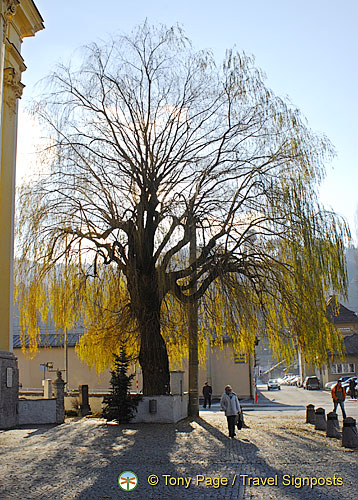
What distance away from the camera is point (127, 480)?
9.88 m

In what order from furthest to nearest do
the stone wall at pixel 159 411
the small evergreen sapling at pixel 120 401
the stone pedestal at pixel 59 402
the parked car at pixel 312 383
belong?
the parked car at pixel 312 383
the stone pedestal at pixel 59 402
the stone wall at pixel 159 411
the small evergreen sapling at pixel 120 401

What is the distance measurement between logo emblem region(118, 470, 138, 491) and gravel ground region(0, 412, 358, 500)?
0.11 m

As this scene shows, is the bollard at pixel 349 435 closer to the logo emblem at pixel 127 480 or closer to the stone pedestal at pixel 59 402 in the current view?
the logo emblem at pixel 127 480

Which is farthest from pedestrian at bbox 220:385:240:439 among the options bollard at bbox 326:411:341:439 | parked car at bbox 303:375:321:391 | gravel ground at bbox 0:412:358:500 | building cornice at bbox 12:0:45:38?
parked car at bbox 303:375:321:391

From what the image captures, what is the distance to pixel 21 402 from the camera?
19297mm

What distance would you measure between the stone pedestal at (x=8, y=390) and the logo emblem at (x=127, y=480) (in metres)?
8.35

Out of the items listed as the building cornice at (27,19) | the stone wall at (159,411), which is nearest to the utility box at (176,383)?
the stone wall at (159,411)

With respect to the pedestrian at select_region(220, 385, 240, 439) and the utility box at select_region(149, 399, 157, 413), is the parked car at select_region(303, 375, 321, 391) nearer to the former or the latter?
the utility box at select_region(149, 399, 157, 413)

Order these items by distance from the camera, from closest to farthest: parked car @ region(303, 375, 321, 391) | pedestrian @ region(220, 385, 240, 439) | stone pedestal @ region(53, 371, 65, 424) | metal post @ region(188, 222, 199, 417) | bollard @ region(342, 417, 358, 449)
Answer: bollard @ region(342, 417, 358, 449) → pedestrian @ region(220, 385, 240, 439) → metal post @ region(188, 222, 199, 417) → stone pedestal @ region(53, 371, 65, 424) → parked car @ region(303, 375, 321, 391)

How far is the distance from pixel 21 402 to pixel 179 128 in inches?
407

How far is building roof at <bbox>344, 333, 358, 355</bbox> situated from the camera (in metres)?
64.0

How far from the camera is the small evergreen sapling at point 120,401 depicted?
19.5m

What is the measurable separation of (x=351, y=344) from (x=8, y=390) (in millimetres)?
53452

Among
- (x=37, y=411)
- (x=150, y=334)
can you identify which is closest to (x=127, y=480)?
(x=150, y=334)
